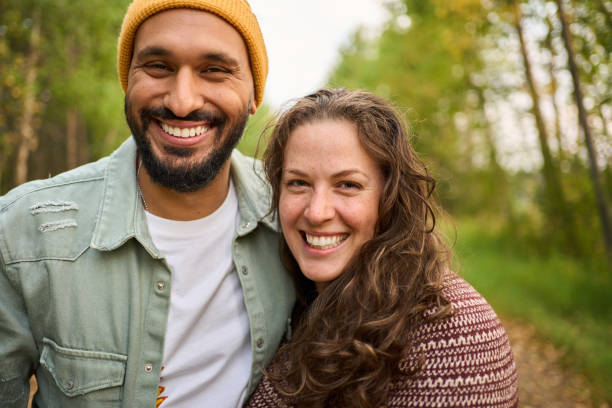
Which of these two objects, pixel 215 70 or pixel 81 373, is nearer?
pixel 81 373

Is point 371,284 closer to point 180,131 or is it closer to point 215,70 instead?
point 180,131

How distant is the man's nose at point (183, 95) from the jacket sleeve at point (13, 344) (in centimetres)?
106

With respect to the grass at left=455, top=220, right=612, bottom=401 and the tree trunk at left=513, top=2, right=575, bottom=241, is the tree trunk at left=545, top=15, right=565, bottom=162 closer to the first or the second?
the tree trunk at left=513, top=2, right=575, bottom=241

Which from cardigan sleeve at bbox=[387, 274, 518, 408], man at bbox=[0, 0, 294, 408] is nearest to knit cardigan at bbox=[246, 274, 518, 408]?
cardigan sleeve at bbox=[387, 274, 518, 408]

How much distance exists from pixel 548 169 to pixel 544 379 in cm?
459

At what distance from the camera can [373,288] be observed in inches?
89.5

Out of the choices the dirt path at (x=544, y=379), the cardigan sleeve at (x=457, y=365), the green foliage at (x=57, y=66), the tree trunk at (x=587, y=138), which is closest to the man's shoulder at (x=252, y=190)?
the cardigan sleeve at (x=457, y=365)

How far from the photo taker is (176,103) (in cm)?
244

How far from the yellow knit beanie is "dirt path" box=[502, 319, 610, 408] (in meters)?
4.69

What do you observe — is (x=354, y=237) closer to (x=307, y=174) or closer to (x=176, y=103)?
(x=307, y=174)

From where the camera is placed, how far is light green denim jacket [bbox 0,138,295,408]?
2.27 metres

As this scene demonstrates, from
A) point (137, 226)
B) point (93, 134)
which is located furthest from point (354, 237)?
point (93, 134)

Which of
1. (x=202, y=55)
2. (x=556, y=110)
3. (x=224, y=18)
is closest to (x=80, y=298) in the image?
(x=202, y=55)

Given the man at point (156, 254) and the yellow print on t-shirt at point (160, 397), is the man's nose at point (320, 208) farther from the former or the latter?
the yellow print on t-shirt at point (160, 397)
